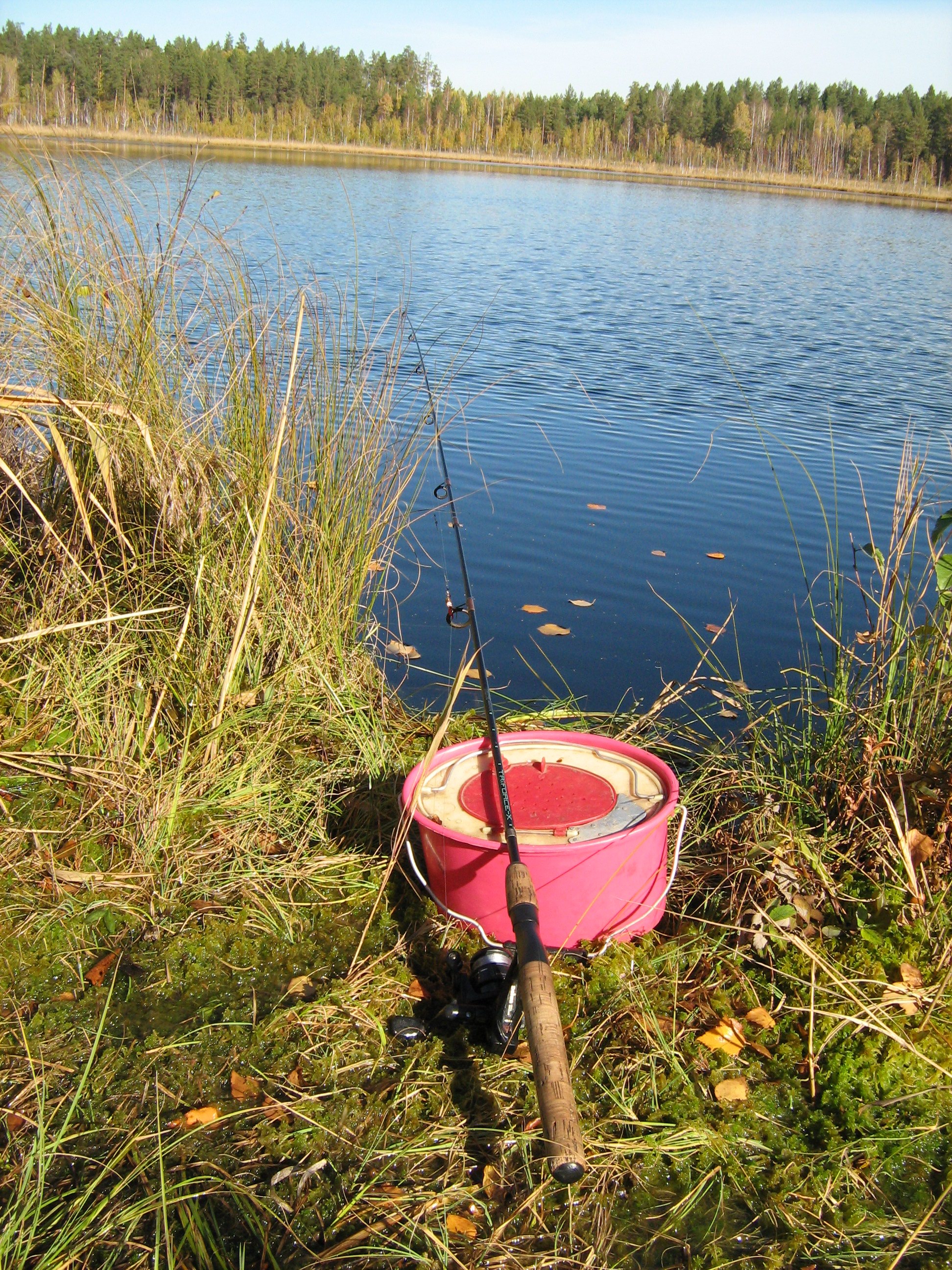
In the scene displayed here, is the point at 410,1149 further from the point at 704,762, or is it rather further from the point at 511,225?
the point at 511,225

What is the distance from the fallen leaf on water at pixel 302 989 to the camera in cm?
229

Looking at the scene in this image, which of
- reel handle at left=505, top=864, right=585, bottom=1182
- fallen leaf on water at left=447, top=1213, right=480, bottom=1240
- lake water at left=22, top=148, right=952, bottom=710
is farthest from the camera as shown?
lake water at left=22, top=148, right=952, bottom=710

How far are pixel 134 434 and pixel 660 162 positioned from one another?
70.3m

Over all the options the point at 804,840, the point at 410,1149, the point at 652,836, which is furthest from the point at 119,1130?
the point at 804,840

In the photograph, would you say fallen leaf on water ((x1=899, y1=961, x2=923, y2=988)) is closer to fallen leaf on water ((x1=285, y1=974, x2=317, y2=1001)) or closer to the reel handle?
the reel handle

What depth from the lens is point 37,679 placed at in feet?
9.45

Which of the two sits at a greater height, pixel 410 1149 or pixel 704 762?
pixel 704 762

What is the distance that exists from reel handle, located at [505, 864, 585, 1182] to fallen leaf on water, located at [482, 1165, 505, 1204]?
22 cm

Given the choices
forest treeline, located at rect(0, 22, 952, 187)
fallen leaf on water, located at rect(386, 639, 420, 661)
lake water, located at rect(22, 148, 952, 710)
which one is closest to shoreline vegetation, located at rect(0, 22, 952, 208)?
forest treeline, located at rect(0, 22, 952, 187)

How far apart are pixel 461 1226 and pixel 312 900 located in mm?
1012

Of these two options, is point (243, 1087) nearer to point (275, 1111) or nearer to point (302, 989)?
point (275, 1111)

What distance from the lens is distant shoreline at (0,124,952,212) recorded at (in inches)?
1758

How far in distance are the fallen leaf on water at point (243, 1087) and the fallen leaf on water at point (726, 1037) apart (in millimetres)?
919

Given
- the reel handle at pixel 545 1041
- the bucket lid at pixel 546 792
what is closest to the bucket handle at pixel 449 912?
the bucket lid at pixel 546 792
